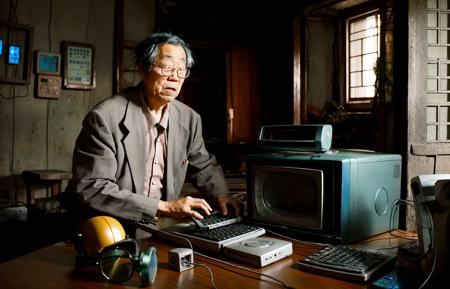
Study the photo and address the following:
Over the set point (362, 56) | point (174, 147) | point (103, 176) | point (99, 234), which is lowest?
point (99, 234)

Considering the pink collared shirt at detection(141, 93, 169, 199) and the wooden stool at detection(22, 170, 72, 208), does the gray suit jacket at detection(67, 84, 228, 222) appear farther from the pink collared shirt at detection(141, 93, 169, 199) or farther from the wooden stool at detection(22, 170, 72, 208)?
the wooden stool at detection(22, 170, 72, 208)

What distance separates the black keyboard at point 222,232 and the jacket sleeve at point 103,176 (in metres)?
0.24

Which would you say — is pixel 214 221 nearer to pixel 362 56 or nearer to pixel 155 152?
pixel 155 152

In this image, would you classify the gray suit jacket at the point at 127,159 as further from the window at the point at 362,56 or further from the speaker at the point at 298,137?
the window at the point at 362,56

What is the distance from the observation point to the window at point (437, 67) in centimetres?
198

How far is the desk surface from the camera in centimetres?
115

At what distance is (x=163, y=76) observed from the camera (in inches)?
75.5

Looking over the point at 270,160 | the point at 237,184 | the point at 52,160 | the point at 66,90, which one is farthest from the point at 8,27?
the point at 270,160

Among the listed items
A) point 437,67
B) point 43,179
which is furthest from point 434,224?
point 43,179

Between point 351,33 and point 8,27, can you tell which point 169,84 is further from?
point 351,33

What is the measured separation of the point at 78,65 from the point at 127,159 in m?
2.97

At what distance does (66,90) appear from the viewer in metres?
4.45

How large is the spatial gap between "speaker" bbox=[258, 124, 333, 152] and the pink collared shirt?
20.9 inches

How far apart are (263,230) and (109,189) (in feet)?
2.10
